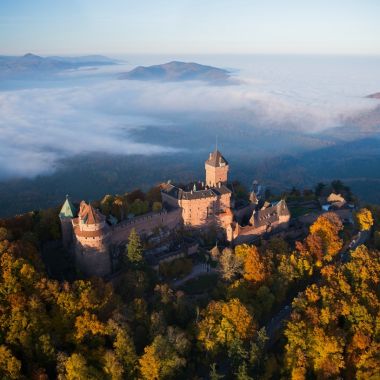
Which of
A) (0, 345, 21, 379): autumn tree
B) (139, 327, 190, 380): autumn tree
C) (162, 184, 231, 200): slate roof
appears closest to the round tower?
(162, 184, 231, 200): slate roof

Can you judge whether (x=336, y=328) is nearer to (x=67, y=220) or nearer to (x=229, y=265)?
(x=229, y=265)

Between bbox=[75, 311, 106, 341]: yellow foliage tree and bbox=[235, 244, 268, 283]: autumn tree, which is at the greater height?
bbox=[75, 311, 106, 341]: yellow foliage tree

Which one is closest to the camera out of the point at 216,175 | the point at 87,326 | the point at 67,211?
the point at 87,326

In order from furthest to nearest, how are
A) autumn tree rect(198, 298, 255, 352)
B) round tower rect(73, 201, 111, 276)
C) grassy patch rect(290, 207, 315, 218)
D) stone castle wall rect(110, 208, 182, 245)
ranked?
grassy patch rect(290, 207, 315, 218)
stone castle wall rect(110, 208, 182, 245)
round tower rect(73, 201, 111, 276)
autumn tree rect(198, 298, 255, 352)

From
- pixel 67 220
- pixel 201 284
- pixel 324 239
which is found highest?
pixel 67 220

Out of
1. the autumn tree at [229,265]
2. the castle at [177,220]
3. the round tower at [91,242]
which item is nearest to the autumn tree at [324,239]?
the castle at [177,220]

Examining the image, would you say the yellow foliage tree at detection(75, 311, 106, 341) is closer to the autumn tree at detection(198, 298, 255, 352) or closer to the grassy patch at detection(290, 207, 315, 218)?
the autumn tree at detection(198, 298, 255, 352)

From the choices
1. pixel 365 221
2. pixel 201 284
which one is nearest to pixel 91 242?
pixel 201 284

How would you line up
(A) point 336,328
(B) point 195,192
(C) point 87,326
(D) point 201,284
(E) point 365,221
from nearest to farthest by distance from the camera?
(C) point 87,326 → (A) point 336,328 → (D) point 201,284 → (B) point 195,192 → (E) point 365,221

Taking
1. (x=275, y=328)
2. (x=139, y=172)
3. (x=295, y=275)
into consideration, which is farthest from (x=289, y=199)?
(x=139, y=172)
